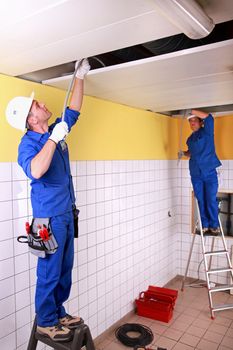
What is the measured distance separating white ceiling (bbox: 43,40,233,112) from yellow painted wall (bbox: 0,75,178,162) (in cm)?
12

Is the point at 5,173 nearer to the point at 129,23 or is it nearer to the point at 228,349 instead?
the point at 129,23

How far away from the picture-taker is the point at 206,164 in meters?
3.52

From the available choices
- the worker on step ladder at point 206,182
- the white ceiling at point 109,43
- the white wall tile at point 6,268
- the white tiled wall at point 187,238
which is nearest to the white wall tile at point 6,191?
the white wall tile at point 6,268

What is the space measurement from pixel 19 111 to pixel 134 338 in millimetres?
2358

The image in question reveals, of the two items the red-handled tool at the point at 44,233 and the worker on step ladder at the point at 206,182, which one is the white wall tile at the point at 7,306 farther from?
the worker on step ladder at the point at 206,182

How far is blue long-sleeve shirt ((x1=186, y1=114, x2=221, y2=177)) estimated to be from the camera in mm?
3422

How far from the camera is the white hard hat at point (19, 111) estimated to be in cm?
169

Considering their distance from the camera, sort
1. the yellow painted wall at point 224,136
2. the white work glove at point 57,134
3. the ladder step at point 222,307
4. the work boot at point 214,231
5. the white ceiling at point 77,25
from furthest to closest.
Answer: the yellow painted wall at point 224,136
the work boot at point 214,231
the ladder step at point 222,307
the white work glove at point 57,134
the white ceiling at point 77,25

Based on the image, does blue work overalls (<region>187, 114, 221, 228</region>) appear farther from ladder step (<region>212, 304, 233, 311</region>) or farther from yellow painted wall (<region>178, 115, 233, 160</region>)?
ladder step (<region>212, 304, 233, 311</region>)

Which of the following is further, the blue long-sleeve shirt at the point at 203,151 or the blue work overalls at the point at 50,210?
the blue long-sleeve shirt at the point at 203,151

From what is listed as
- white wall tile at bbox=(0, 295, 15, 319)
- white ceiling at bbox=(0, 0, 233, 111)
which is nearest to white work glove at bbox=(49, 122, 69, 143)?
white ceiling at bbox=(0, 0, 233, 111)

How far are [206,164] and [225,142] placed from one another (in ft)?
1.86

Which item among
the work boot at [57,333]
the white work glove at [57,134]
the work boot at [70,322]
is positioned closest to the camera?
the white work glove at [57,134]

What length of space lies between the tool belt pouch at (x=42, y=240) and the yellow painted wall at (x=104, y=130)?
0.54 m
